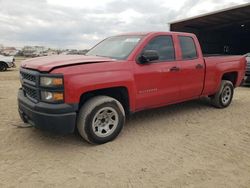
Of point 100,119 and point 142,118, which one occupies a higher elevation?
point 100,119

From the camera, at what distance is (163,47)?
206 inches

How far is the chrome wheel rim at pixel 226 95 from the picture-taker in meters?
6.86

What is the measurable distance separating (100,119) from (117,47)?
1613 millimetres

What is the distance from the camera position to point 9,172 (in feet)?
11.2

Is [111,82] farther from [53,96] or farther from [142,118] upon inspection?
[142,118]

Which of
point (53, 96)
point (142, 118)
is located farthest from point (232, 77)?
point (53, 96)

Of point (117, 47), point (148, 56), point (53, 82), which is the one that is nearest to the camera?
point (53, 82)

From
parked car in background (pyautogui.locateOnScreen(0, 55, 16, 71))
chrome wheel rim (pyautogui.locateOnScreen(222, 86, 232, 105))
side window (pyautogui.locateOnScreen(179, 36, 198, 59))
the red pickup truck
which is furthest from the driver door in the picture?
parked car in background (pyautogui.locateOnScreen(0, 55, 16, 71))

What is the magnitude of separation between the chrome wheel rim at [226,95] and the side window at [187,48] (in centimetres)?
161

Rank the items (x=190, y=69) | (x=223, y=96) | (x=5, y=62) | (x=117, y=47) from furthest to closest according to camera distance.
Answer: (x=5, y=62) → (x=223, y=96) → (x=190, y=69) → (x=117, y=47)

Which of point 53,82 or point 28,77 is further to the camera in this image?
point 28,77

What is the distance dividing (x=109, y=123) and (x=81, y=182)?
4.55ft

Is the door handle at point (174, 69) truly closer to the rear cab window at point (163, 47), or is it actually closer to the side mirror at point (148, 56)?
the rear cab window at point (163, 47)

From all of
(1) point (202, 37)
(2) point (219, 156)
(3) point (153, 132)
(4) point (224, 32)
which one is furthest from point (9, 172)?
(4) point (224, 32)
